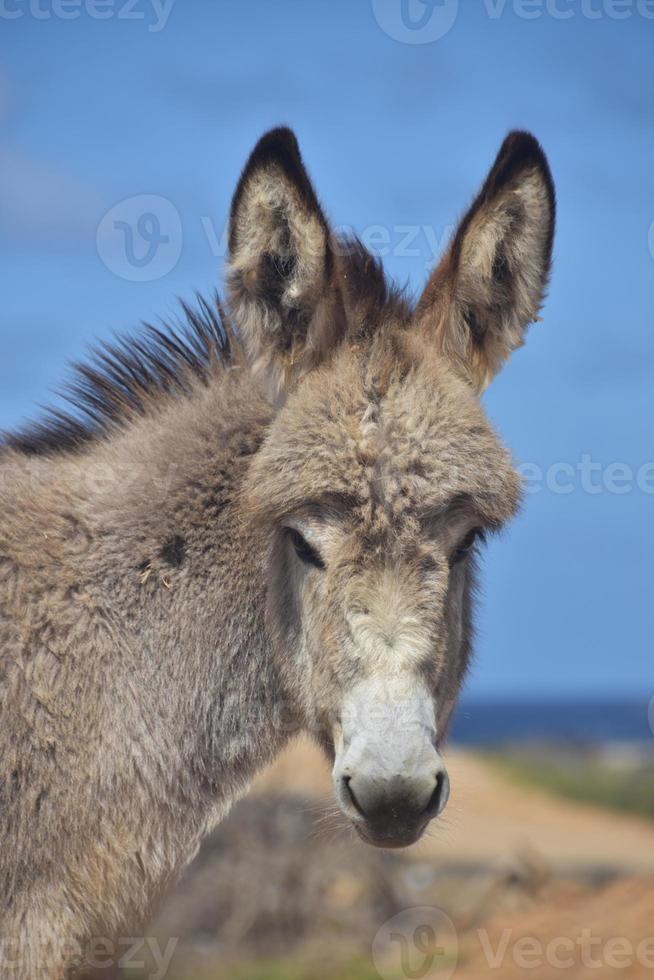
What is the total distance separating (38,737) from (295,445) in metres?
1.51

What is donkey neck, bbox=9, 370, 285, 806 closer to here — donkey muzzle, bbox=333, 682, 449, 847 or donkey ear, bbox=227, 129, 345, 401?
donkey ear, bbox=227, 129, 345, 401

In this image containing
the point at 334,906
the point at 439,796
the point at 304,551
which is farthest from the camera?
the point at 334,906

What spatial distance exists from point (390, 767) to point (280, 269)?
2.22m

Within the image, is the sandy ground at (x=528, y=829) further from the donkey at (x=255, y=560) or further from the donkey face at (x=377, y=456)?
the donkey face at (x=377, y=456)

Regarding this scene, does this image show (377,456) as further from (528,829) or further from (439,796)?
(528,829)

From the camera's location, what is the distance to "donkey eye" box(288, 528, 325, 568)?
4.75 m

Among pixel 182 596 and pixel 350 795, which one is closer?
pixel 350 795

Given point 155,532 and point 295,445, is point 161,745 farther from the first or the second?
point 295,445

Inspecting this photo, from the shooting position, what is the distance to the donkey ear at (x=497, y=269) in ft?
17.1

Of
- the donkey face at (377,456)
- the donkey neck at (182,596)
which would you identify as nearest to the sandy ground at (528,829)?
the donkey neck at (182,596)

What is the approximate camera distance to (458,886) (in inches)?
667

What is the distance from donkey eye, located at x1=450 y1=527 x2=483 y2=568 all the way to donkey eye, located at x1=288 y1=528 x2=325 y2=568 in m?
0.55

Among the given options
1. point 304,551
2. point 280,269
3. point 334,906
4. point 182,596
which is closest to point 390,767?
point 304,551

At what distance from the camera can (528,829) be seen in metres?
30.6
